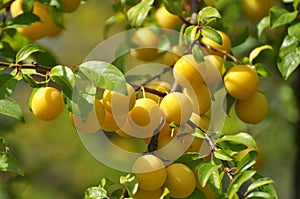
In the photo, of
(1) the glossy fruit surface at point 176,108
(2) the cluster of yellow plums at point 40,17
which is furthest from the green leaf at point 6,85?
(2) the cluster of yellow plums at point 40,17

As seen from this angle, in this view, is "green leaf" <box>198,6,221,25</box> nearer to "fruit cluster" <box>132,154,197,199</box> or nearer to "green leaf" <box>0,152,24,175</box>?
"fruit cluster" <box>132,154,197,199</box>

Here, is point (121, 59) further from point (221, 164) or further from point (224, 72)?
point (221, 164)

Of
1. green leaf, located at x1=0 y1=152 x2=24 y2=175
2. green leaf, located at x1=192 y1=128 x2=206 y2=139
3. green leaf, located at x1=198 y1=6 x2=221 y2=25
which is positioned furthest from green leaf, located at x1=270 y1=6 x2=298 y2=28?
green leaf, located at x1=0 y1=152 x2=24 y2=175

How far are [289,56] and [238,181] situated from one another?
324 mm

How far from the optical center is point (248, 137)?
3.19 feet

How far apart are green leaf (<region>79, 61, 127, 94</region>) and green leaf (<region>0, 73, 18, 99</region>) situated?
4.7 inches

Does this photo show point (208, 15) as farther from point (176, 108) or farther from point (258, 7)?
point (258, 7)

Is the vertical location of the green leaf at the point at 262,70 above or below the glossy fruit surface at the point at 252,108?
above

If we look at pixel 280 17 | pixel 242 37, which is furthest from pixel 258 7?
pixel 280 17

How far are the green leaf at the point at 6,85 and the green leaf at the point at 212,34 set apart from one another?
0.97 ft

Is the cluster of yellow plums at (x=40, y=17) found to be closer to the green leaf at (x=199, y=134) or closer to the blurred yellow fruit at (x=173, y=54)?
the blurred yellow fruit at (x=173, y=54)

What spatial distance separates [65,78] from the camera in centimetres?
92

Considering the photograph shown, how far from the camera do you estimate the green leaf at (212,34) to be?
98 cm

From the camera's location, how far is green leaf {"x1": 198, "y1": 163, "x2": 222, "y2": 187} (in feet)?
3.01
